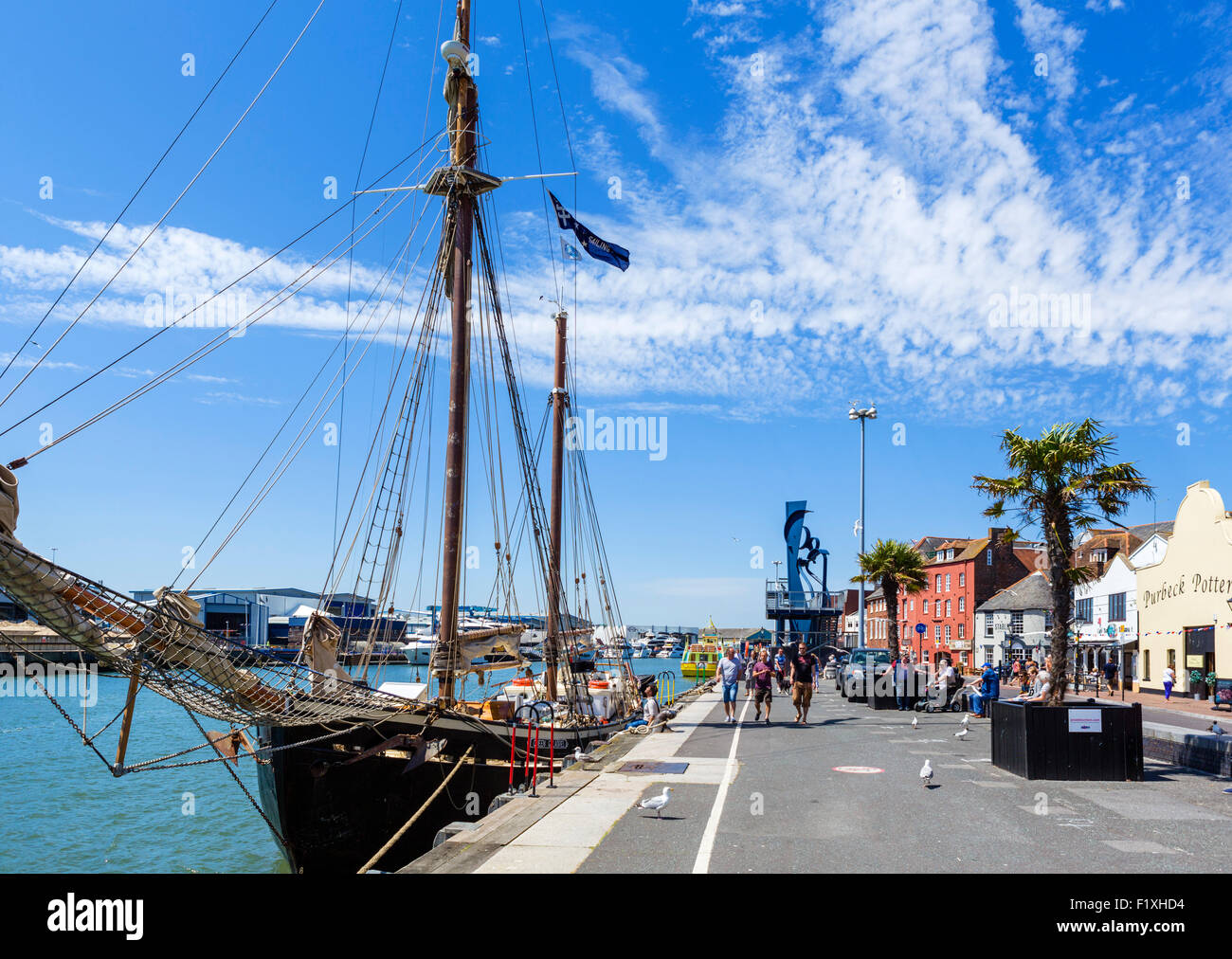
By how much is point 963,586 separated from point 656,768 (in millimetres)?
55835

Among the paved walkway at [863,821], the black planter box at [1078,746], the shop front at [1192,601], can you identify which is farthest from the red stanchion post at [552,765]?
the shop front at [1192,601]

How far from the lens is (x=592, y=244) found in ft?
82.3

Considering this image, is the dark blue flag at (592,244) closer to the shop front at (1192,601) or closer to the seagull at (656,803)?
the seagull at (656,803)

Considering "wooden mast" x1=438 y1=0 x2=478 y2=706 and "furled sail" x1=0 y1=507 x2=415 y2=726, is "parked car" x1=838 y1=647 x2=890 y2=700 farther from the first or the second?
"furled sail" x1=0 y1=507 x2=415 y2=726

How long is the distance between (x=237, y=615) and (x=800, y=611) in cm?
7023

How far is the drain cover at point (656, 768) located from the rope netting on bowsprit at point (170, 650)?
15.8 ft

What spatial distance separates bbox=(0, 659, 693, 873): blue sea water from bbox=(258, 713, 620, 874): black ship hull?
13.3 feet

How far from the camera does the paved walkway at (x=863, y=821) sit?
333 inches

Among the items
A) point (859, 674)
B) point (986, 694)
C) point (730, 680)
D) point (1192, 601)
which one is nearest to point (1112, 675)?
point (1192, 601)

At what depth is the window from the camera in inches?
1801

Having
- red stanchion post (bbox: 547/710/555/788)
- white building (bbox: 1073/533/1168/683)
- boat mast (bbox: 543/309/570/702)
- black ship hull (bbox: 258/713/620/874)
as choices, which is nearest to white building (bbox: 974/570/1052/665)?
white building (bbox: 1073/533/1168/683)
